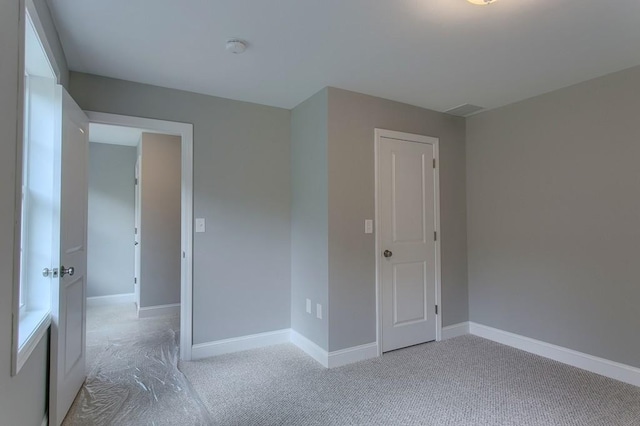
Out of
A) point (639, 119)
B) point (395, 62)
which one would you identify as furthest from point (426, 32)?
point (639, 119)

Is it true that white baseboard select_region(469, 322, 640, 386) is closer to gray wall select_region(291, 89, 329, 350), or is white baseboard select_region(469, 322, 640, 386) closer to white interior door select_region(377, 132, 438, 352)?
white interior door select_region(377, 132, 438, 352)

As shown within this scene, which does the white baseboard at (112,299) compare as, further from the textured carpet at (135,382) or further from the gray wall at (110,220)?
the textured carpet at (135,382)

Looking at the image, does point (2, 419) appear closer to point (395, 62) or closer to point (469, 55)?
point (395, 62)

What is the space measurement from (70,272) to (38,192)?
20.0 inches

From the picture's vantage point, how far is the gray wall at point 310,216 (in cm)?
301

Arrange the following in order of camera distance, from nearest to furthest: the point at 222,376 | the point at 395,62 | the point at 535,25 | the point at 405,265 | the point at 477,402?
the point at 535,25, the point at 477,402, the point at 395,62, the point at 222,376, the point at 405,265

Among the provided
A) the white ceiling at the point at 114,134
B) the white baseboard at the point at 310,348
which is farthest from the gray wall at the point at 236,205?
the white ceiling at the point at 114,134

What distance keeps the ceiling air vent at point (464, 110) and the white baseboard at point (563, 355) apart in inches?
88.6

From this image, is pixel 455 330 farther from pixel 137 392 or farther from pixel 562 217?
pixel 137 392

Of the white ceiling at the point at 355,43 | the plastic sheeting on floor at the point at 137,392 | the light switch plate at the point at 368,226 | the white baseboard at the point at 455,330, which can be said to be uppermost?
the white ceiling at the point at 355,43

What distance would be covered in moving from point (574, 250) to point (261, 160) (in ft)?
9.45

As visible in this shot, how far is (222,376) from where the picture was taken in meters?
2.72

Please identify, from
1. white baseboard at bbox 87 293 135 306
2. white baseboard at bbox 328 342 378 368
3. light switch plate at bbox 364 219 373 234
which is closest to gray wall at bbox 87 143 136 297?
white baseboard at bbox 87 293 135 306

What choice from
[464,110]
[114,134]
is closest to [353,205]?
[464,110]
